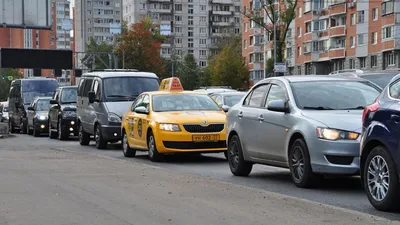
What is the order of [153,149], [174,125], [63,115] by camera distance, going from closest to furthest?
[174,125] → [153,149] → [63,115]

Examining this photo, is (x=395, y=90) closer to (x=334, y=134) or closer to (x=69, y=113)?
(x=334, y=134)

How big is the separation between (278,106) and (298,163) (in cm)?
89

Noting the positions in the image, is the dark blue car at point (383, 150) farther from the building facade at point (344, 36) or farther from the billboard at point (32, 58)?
the building facade at point (344, 36)

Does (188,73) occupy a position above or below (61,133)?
above

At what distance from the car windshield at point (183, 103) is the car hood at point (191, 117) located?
0.46 meters


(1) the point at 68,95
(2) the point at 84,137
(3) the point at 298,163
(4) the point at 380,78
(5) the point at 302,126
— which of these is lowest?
(2) the point at 84,137

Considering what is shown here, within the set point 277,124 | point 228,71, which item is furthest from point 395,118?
point 228,71

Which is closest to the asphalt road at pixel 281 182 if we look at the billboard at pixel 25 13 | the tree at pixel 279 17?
the billboard at pixel 25 13

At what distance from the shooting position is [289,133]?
11.1 m

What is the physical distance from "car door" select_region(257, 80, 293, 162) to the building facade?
190 feet

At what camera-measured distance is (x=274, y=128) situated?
11.7 metres

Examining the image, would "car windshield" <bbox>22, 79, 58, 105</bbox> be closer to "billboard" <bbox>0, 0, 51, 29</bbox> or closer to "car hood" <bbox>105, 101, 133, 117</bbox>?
"billboard" <bbox>0, 0, 51, 29</bbox>

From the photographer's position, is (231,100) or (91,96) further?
(231,100)

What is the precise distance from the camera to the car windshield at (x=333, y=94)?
11336 millimetres
